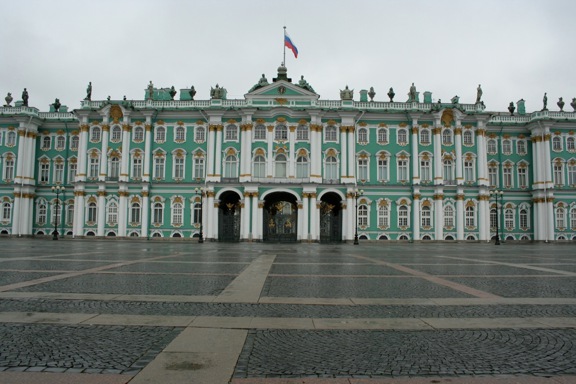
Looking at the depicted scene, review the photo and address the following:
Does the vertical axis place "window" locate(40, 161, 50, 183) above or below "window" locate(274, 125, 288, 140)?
below

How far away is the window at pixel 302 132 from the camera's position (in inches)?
2000

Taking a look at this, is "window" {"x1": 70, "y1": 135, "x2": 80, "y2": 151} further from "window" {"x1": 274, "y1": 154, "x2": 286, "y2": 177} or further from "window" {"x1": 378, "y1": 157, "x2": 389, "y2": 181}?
"window" {"x1": 378, "y1": 157, "x2": 389, "y2": 181}

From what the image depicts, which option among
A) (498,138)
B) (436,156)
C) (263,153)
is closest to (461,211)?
(436,156)

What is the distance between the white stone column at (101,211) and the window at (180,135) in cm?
998

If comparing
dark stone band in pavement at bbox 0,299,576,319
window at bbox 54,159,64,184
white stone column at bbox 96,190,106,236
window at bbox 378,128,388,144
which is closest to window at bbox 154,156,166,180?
white stone column at bbox 96,190,106,236

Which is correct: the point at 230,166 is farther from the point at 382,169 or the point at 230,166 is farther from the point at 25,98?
the point at 25,98

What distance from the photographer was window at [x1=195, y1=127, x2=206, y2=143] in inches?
2042

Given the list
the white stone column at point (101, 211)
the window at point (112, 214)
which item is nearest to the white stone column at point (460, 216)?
the window at point (112, 214)

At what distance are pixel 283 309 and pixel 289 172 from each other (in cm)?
4155

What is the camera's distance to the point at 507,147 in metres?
54.8

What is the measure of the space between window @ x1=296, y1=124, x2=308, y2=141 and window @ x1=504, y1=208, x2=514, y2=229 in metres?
25.8

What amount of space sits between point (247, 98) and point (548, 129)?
117ft

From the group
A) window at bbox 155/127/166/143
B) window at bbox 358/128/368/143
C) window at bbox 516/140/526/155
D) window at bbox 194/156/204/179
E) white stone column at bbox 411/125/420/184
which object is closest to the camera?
white stone column at bbox 411/125/420/184

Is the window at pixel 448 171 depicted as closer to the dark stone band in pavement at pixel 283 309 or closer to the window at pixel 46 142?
the dark stone band in pavement at pixel 283 309
